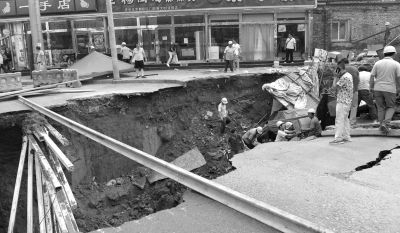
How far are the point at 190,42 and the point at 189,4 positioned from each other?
202 cm

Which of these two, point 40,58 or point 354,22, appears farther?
point 354,22

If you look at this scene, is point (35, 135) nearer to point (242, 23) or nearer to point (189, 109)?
point (189, 109)

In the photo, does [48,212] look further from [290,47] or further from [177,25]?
[177,25]

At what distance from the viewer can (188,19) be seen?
21.7 metres

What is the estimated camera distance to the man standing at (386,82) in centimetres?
810

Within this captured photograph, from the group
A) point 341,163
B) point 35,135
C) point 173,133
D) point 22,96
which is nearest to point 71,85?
point 22,96

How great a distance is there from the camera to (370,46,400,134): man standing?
810cm

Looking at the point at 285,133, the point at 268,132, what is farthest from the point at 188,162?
the point at 268,132

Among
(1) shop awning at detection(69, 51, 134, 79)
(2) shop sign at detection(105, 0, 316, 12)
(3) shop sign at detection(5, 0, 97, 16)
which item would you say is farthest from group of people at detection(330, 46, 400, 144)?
(3) shop sign at detection(5, 0, 97, 16)

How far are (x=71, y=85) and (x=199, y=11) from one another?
8.90 m

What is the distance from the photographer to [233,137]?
14281 millimetres

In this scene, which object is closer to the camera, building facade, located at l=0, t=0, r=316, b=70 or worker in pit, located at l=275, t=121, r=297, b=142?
worker in pit, located at l=275, t=121, r=297, b=142

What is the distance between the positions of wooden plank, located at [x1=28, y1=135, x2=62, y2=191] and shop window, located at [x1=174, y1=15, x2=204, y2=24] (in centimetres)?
1460

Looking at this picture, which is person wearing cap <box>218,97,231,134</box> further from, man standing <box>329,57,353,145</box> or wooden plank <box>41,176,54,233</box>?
wooden plank <box>41,176,54,233</box>
